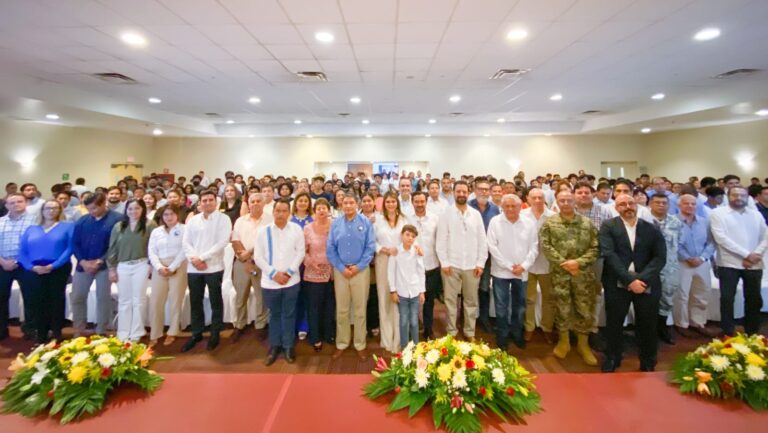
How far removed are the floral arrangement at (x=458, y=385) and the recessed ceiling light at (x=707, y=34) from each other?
17.9 feet

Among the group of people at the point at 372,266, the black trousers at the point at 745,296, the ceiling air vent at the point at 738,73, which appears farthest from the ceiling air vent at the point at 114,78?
the ceiling air vent at the point at 738,73

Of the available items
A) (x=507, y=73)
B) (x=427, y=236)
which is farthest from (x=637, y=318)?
(x=507, y=73)

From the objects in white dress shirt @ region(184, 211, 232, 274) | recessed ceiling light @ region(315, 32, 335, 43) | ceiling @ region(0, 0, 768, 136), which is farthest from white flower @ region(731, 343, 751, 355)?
recessed ceiling light @ region(315, 32, 335, 43)

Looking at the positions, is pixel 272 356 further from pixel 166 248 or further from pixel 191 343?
pixel 166 248

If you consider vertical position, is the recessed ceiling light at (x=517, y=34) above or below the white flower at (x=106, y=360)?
above

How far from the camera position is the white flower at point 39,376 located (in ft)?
4.30

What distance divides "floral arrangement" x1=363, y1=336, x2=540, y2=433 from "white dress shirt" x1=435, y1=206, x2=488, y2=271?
2.06 meters

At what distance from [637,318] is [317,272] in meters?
3.06

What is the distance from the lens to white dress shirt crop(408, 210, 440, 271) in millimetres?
3607

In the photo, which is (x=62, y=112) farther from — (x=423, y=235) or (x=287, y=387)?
(x=287, y=387)

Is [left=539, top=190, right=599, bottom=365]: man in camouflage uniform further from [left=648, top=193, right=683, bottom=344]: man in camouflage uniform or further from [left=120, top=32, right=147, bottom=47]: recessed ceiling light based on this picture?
[left=120, top=32, right=147, bottom=47]: recessed ceiling light

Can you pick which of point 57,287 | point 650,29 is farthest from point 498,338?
point 57,287

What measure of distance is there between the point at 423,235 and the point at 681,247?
9.82 ft

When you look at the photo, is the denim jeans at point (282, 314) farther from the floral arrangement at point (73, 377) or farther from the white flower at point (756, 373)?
the white flower at point (756, 373)
